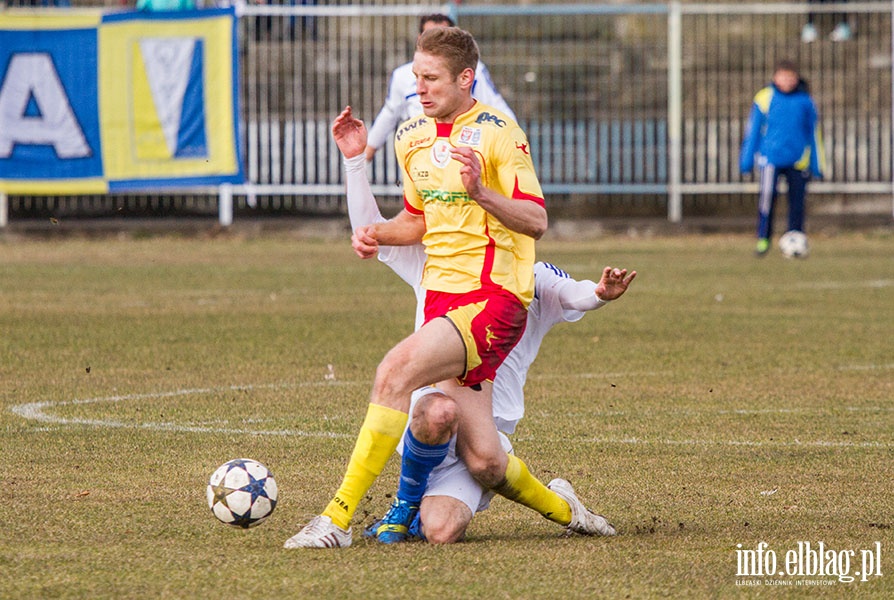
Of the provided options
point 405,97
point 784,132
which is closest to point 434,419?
point 405,97

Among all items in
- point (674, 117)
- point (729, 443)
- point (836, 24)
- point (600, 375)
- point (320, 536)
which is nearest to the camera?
point (320, 536)

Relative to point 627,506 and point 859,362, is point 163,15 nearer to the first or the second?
point 859,362

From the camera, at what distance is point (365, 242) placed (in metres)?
5.89

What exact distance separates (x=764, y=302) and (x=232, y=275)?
5631mm

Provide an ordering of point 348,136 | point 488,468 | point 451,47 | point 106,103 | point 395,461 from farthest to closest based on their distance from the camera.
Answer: point 106,103, point 395,461, point 348,136, point 451,47, point 488,468

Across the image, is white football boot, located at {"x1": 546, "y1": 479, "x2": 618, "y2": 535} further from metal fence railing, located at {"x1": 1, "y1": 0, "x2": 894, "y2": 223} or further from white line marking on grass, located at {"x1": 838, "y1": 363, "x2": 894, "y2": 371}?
metal fence railing, located at {"x1": 1, "y1": 0, "x2": 894, "y2": 223}

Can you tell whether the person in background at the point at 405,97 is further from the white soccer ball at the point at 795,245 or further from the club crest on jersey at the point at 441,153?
the club crest on jersey at the point at 441,153

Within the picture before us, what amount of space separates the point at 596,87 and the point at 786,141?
4.91m

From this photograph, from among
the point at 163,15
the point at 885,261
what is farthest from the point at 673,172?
the point at 163,15

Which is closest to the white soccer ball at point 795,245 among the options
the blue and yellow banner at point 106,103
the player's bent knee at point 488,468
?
the blue and yellow banner at point 106,103

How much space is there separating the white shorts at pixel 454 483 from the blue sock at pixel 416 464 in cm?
4

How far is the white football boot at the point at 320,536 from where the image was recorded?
207 inches

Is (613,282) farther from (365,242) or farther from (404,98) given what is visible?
(404,98)

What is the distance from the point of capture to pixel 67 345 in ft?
36.1
